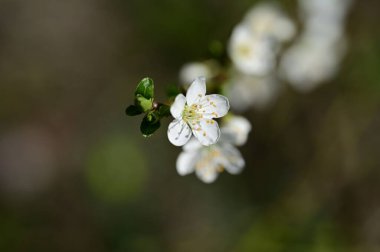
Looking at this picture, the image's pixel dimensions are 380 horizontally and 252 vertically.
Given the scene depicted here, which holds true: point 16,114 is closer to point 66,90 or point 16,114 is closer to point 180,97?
point 66,90

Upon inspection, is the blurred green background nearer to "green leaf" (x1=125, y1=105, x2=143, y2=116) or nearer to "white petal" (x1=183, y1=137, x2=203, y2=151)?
"white petal" (x1=183, y1=137, x2=203, y2=151)

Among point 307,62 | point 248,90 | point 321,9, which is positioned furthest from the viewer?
point 307,62

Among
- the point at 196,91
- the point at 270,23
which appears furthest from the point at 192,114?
the point at 270,23

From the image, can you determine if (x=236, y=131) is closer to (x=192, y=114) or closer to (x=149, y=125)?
(x=192, y=114)

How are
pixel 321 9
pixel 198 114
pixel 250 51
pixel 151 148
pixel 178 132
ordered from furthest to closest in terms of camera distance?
pixel 151 148 < pixel 321 9 < pixel 250 51 < pixel 198 114 < pixel 178 132

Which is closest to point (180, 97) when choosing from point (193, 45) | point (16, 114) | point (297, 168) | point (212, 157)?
point (212, 157)

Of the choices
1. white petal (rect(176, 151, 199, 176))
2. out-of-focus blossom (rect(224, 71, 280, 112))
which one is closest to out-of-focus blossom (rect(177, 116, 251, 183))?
white petal (rect(176, 151, 199, 176))
